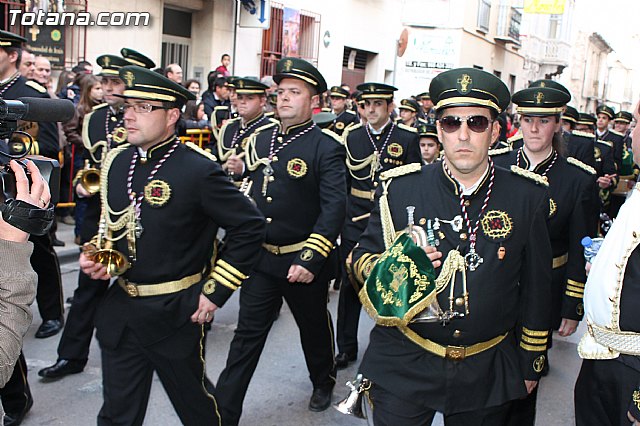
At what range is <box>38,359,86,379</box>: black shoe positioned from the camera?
529cm

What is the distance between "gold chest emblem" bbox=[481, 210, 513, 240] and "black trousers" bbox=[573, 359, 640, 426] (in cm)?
69

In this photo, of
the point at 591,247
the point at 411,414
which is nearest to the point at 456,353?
the point at 411,414

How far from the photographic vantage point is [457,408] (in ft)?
10.5

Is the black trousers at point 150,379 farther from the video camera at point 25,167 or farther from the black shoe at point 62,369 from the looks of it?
the black shoe at point 62,369

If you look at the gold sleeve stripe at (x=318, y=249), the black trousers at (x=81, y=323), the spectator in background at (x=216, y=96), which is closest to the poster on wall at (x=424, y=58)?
the spectator in background at (x=216, y=96)

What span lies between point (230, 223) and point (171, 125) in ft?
2.00

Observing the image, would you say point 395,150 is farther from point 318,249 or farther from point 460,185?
point 460,185

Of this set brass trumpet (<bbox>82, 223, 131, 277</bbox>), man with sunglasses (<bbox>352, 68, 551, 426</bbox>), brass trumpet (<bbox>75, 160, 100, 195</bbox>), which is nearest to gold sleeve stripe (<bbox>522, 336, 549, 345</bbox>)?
man with sunglasses (<bbox>352, 68, 551, 426</bbox>)

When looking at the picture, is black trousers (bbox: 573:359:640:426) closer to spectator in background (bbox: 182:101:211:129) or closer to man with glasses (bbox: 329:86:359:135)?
spectator in background (bbox: 182:101:211:129)

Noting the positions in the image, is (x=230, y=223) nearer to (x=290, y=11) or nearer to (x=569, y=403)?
(x=569, y=403)

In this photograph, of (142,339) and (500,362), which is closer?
(500,362)

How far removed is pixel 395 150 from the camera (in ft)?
23.0

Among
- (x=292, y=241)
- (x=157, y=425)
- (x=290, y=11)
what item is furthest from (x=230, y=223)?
(x=290, y=11)

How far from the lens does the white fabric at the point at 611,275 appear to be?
297cm
